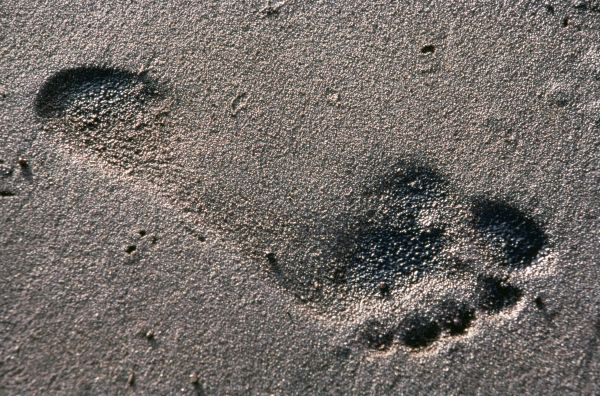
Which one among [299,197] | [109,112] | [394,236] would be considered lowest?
[394,236]

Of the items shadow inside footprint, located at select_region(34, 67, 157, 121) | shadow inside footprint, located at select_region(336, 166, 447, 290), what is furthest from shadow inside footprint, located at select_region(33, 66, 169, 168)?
shadow inside footprint, located at select_region(336, 166, 447, 290)

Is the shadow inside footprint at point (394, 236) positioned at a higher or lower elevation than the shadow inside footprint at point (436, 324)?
higher

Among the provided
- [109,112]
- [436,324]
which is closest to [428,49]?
[436,324]

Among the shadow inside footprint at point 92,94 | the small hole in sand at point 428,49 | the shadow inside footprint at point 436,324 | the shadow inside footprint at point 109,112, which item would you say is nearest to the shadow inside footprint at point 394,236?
the shadow inside footprint at point 436,324

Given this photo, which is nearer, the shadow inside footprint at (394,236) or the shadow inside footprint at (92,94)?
the shadow inside footprint at (394,236)

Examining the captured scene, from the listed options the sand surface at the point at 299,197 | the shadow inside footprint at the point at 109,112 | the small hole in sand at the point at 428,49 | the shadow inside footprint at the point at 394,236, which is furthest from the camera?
the small hole in sand at the point at 428,49

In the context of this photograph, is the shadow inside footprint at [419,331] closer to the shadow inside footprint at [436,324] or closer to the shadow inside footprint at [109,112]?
the shadow inside footprint at [436,324]

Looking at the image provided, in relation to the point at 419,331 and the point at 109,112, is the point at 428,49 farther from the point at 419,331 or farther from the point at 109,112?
the point at 109,112

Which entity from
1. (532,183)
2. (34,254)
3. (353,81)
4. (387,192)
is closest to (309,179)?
(387,192)
